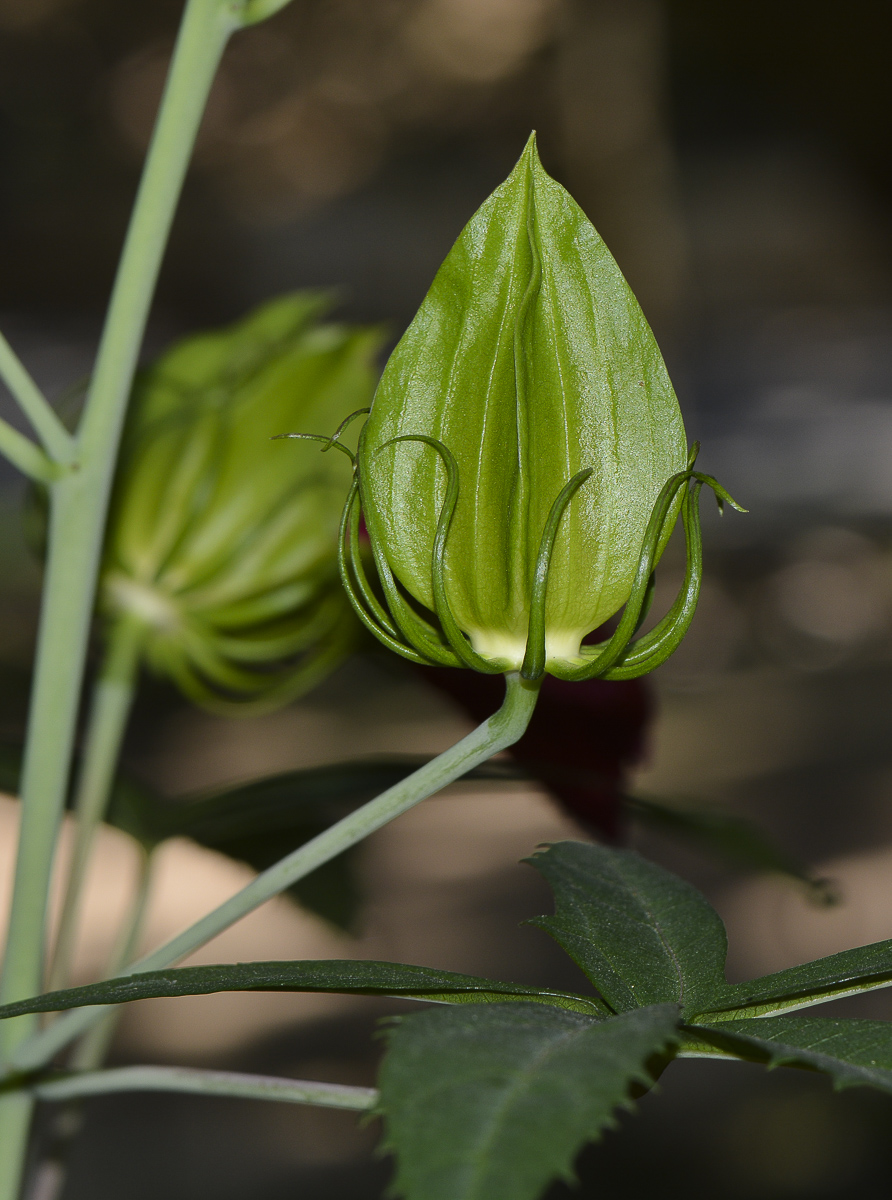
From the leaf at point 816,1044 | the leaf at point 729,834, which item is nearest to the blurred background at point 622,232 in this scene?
the leaf at point 729,834

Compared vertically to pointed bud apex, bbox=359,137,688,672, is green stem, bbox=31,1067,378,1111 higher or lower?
lower

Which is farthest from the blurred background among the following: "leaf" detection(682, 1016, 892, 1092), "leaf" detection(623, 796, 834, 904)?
"leaf" detection(682, 1016, 892, 1092)

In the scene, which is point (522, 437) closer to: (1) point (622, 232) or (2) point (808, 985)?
(2) point (808, 985)

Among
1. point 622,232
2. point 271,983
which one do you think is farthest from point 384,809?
point 622,232

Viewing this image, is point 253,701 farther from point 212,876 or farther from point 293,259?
point 293,259

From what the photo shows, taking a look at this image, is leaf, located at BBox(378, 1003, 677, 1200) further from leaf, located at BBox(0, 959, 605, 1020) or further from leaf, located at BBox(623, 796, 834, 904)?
leaf, located at BBox(623, 796, 834, 904)

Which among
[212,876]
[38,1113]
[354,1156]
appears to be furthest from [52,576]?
[212,876]
